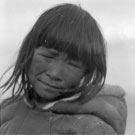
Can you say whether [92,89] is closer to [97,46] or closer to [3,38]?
[97,46]

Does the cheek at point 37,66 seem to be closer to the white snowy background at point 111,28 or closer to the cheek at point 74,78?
the cheek at point 74,78

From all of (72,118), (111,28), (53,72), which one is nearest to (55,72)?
(53,72)

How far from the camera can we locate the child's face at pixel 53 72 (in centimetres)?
89

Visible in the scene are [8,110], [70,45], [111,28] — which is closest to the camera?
[70,45]

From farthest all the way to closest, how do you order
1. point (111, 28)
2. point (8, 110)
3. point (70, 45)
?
point (111, 28) → point (8, 110) → point (70, 45)

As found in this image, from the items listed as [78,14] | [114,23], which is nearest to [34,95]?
[78,14]

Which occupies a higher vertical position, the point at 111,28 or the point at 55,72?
the point at 55,72

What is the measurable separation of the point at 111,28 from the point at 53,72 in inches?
24.1

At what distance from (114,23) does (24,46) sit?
1.89ft

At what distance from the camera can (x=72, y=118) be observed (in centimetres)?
93

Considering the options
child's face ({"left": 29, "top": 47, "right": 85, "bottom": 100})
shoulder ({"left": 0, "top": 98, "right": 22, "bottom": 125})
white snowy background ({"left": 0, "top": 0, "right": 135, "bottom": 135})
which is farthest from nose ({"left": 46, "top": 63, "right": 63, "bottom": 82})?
white snowy background ({"left": 0, "top": 0, "right": 135, "bottom": 135})

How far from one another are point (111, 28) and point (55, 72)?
0.61 m

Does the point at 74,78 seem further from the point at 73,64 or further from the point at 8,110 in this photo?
the point at 8,110

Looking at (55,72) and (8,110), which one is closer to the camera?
(55,72)
